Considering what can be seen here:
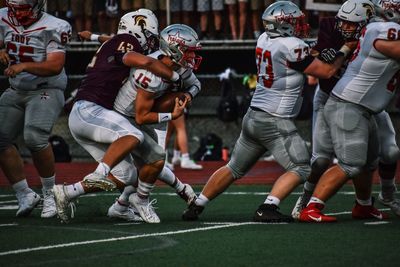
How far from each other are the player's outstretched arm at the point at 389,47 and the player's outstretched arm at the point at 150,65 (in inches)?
60.5

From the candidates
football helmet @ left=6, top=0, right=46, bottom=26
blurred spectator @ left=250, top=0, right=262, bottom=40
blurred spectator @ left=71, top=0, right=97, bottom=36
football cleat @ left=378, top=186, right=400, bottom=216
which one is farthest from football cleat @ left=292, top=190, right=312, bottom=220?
blurred spectator @ left=71, top=0, right=97, bottom=36

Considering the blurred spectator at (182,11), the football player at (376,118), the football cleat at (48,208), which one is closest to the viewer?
the football player at (376,118)

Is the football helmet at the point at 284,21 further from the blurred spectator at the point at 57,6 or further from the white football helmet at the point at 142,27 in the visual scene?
the blurred spectator at the point at 57,6

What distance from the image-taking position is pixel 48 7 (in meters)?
16.8

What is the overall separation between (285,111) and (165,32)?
1091 mm

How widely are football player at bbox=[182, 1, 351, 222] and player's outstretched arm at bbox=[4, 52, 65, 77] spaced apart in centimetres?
167

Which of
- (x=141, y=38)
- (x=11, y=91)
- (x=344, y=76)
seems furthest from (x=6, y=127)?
(x=344, y=76)

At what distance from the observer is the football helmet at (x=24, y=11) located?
9.17 metres

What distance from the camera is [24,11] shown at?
9.19 metres

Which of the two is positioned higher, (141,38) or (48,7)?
(141,38)

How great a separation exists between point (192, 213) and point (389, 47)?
2.00 meters

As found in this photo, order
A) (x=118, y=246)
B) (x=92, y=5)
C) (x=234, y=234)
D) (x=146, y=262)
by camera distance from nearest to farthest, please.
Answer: (x=146, y=262) < (x=118, y=246) < (x=234, y=234) < (x=92, y=5)

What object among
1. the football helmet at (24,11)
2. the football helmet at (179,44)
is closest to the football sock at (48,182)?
the football helmet at (24,11)

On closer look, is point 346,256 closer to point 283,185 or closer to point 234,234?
point 234,234
